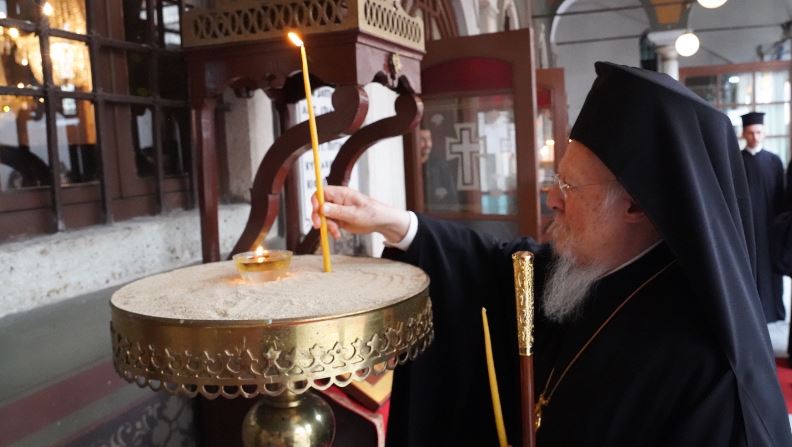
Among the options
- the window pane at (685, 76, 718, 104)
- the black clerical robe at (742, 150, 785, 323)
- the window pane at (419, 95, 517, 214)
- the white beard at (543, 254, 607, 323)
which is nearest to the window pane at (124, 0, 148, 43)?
the white beard at (543, 254, 607, 323)

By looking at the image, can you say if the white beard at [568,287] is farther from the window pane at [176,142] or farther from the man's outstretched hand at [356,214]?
the window pane at [176,142]

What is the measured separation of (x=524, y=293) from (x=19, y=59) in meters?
1.30

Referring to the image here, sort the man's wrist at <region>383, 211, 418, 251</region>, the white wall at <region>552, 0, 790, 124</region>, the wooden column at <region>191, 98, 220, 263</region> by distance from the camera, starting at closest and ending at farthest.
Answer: the man's wrist at <region>383, 211, 418, 251</region> < the wooden column at <region>191, 98, 220, 263</region> < the white wall at <region>552, 0, 790, 124</region>

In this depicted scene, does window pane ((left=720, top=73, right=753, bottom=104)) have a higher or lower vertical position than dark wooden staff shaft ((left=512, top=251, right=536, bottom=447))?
higher

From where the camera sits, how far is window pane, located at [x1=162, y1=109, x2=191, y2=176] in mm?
2111

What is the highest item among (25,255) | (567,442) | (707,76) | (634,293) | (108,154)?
(707,76)

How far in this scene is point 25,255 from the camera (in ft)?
5.06

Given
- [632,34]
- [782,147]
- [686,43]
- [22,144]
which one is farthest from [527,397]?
[632,34]

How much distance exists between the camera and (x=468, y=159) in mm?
3711

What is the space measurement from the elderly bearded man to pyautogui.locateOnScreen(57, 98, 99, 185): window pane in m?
0.77

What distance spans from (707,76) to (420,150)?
9351mm

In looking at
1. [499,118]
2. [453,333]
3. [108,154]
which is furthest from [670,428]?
[499,118]

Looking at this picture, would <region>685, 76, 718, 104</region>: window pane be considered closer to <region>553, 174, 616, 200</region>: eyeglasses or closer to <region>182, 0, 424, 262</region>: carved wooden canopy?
<region>182, 0, 424, 262</region>: carved wooden canopy

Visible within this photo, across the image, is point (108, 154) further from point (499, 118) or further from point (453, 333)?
point (499, 118)
